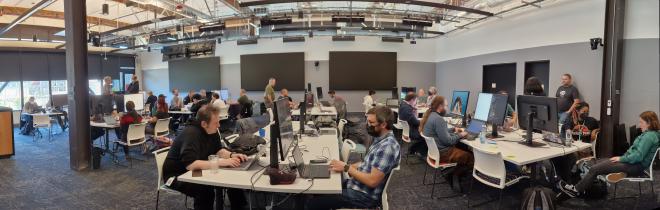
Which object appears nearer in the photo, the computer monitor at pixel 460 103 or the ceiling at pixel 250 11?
the computer monitor at pixel 460 103

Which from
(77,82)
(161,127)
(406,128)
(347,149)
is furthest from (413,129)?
(77,82)

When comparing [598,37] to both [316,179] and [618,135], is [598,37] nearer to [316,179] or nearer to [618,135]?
[618,135]

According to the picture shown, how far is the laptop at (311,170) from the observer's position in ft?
7.80

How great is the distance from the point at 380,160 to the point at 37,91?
1447 centimetres

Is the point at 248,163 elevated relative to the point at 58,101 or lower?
lower

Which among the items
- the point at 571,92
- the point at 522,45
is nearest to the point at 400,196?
the point at 571,92

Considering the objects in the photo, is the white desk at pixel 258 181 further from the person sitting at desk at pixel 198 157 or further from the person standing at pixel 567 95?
the person standing at pixel 567 95

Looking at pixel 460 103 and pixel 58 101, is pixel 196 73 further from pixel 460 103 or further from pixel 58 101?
pixel 460 103

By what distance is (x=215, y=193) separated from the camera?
2.78 metres

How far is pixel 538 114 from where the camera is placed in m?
3.59

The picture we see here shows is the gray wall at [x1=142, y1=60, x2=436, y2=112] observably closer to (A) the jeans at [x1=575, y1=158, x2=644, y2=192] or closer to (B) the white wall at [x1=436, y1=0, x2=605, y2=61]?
(B) the white wall at [x1=436, y1=0, x2=605, y2=61]

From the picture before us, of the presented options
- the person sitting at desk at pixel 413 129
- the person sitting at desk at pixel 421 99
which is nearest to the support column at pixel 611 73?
the person sitting at desk at pixel 413 129

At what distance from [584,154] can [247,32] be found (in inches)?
367

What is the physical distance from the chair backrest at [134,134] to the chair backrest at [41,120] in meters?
4.48
